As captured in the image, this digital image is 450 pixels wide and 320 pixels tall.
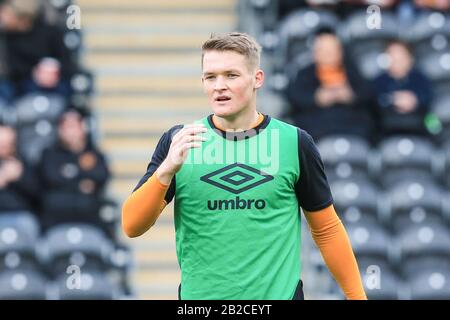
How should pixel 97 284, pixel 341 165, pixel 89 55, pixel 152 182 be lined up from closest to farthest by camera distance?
pixel 152 182, pixel 97 284, pixel 341 165, pixel 89 55

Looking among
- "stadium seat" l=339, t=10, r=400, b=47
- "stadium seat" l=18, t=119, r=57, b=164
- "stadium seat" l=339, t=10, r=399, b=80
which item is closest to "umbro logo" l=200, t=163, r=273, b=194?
"stadium seat" l=18, t=119, r=57, b=164

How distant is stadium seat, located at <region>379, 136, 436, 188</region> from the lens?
29.9 feet

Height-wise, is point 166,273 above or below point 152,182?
below

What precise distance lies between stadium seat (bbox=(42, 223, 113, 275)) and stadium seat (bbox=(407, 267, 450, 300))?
218 cm

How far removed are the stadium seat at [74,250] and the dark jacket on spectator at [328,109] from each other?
1.76 metres

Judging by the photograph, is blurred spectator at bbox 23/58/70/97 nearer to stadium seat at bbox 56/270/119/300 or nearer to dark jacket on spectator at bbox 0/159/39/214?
dark jacket on spectator at bbox 0/159/39/214

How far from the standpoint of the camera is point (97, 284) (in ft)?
27.5

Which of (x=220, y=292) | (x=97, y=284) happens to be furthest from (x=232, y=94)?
(x=97, y=284)

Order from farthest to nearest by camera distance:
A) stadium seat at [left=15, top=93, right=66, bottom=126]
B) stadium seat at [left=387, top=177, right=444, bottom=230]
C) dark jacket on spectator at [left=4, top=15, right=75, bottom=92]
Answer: dark jacket on spectator at [left=4, top=15, right=75, bottom=92], stadium seat at [left=15, top=93, right=66, bottom=126], stadium seat at [left=387, top=177, right=444, bottom=230]

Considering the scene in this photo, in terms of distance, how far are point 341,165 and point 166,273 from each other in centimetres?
157

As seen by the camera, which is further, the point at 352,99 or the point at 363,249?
→ the point at 352,99

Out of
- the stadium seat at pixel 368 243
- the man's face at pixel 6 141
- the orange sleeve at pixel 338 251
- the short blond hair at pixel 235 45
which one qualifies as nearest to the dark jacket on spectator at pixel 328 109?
the stadium seat at pixel 368 243

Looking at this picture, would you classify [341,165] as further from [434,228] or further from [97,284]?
[97,284]

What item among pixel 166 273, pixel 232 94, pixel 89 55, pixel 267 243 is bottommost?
pixel 166 273
